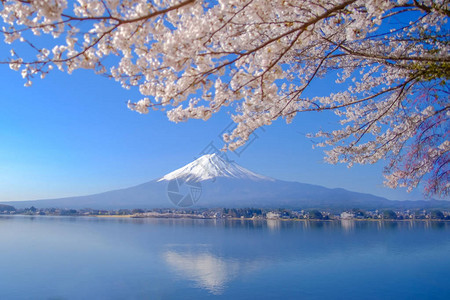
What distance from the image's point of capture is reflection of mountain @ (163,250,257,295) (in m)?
6.38

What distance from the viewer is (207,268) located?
7.38m

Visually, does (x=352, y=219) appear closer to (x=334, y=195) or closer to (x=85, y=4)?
(x=334, y=195)

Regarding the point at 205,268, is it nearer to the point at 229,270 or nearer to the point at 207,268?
the point at 207,268

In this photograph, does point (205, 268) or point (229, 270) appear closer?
point (229, 270)

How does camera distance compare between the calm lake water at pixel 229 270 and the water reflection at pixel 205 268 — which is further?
the water reflection at pixel 205 268

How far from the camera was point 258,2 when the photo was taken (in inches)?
55.0

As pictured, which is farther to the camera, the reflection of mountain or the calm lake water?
the reflection of mountain

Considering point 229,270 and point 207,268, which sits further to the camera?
point 207,268

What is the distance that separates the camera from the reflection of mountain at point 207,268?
20.9 ft

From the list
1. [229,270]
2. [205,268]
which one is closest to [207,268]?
[205,268]

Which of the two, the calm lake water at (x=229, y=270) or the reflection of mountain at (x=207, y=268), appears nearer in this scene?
the calm lake water at (x=229, y=270)

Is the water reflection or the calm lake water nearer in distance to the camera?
the calm lake water

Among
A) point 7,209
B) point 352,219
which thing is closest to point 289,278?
point 352,219

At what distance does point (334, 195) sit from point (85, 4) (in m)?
40.2
